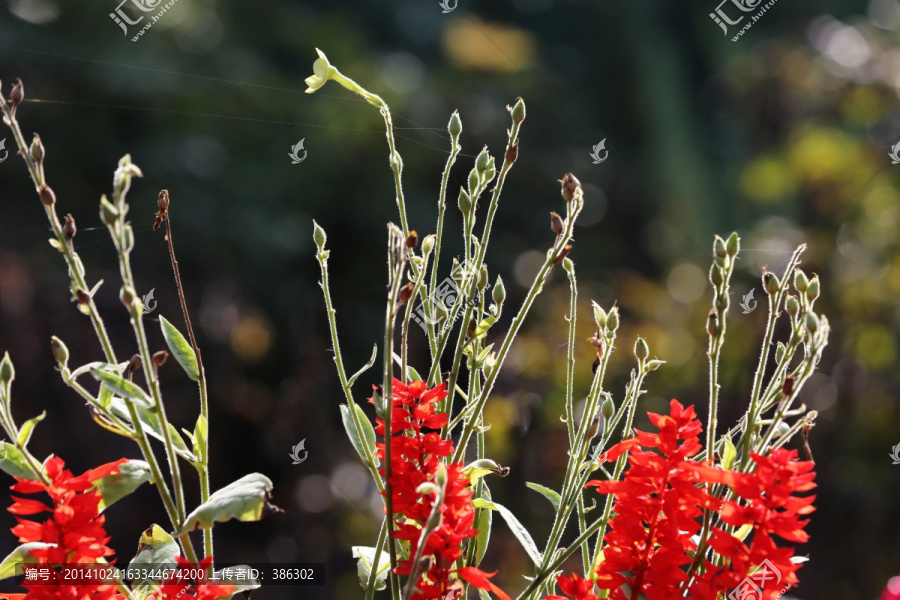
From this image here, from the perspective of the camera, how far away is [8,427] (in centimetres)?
35

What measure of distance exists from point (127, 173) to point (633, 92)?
2.64 m

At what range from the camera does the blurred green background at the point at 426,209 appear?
1808 mm

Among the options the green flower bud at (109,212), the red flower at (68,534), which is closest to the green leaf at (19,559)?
the red flower at (68,534)

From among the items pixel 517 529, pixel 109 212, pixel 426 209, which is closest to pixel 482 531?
pixel 517 529

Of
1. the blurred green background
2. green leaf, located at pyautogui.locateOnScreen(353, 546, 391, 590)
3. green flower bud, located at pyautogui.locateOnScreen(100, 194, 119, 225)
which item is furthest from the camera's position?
the blurred green background

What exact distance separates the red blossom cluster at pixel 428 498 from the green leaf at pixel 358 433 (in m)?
0.04

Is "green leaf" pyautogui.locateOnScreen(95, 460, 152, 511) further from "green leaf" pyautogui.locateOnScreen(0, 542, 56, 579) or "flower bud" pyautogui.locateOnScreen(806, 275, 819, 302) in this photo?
"flower bud" pyautogui.locateOnScreen(806, 275, 819, 302)

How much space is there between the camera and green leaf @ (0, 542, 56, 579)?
34cm

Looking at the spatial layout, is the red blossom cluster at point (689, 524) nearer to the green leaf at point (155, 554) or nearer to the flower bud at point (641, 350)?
the flower bud at point (641, 350)

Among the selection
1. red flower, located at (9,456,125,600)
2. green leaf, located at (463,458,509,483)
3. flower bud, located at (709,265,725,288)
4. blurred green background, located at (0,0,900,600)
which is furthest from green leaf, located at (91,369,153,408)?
blurred green background, located at (0,0,900,600)

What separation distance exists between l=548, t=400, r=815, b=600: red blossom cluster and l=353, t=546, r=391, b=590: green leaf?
0.09 meters

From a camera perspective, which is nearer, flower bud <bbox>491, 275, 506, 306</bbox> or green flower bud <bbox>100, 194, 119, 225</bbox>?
green flower bud <bbox>100, 194, 119, 225</bbox>

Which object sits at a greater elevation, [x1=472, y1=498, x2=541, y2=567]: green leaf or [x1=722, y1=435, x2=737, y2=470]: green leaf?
[x1=722, y1=435, x2=737, y2=470]: green leaf

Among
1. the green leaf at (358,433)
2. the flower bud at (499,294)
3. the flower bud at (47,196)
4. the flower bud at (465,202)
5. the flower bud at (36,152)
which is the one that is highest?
the flower bud at (36,152)
